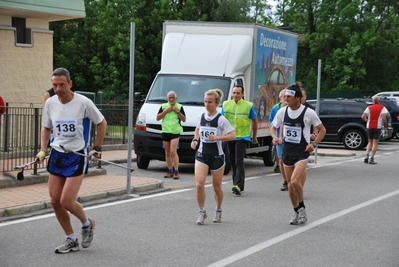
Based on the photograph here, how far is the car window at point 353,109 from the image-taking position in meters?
26.9

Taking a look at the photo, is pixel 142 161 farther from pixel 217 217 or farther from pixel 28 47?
pixel 217 217

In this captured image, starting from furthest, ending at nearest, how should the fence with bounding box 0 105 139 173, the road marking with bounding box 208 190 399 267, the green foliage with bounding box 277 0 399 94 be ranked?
the green foliage with bounding box 277 0 399 94
the fence with bounding box 0 105 139 173
the road marking with bounding box 208 190 399 267

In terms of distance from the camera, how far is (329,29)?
50.8 m

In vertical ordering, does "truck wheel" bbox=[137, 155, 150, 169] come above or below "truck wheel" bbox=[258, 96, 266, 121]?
below

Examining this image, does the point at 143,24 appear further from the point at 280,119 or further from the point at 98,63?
the point at 280,119

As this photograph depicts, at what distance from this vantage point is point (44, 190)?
38.6ft

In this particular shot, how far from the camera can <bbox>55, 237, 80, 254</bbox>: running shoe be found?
24.7 ft

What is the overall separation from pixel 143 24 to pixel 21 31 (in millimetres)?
20667

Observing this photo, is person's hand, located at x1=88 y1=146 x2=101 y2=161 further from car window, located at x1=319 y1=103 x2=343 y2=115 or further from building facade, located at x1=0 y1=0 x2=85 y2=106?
car window, located at x1=319 y1=103 x2=343 y2=115

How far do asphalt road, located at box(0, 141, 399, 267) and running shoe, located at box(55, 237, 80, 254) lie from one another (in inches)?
3.2

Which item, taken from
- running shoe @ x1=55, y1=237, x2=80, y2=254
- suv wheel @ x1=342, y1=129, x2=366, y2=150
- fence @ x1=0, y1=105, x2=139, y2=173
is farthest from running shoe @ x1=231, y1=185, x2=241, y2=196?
suv wheel @ x1=342, y1=129, x2=366, y2=150

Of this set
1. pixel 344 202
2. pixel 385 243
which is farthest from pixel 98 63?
pixel 385 243

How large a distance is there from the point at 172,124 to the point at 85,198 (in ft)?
12.7

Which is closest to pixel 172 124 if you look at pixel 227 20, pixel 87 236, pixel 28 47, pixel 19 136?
pixel 19 136
